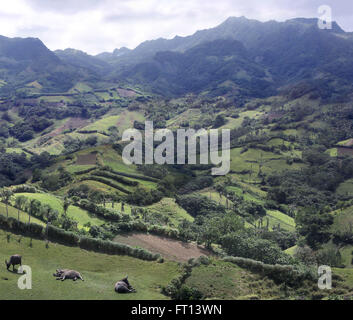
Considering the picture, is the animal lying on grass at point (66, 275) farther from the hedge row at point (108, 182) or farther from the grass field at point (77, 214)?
the hedge row at point (108, 182)

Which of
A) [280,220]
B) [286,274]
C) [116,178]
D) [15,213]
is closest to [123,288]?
[286,274]

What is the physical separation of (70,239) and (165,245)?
18.8 meters

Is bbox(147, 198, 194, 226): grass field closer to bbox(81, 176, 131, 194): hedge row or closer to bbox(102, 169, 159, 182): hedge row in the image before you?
bbox(81, 176, 131, 194): hedge row

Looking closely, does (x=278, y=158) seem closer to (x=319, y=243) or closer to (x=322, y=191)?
(x=322, y=191)

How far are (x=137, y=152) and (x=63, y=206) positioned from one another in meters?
111

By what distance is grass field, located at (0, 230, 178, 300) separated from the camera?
87.0 ft

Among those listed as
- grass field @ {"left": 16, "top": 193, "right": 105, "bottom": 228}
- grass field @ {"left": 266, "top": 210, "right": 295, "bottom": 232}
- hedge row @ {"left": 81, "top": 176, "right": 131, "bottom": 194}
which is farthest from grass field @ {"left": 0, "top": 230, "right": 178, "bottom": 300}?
grass field @ {"left": 266, "top": 210, "right": 295, "bottom": 232}

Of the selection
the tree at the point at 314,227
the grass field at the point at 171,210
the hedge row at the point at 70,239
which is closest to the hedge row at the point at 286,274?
the hedge row at the point at 70,239

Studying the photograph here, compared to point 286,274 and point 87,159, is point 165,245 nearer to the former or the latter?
point 286,274

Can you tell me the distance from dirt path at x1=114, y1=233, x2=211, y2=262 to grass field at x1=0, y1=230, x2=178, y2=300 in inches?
526

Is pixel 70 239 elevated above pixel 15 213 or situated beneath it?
situated beneath

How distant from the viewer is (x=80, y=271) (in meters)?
32.7
